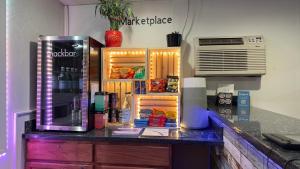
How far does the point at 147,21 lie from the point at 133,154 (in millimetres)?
1489

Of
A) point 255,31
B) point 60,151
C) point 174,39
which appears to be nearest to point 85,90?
point 60,151

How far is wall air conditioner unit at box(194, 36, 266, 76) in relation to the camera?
7.75ft

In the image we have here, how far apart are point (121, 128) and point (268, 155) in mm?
1545

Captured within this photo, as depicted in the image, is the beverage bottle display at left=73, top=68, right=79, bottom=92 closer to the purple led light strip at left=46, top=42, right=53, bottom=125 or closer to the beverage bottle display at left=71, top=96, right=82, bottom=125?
the beverage bottle display at left=71, top=96, right=82, bottom=125

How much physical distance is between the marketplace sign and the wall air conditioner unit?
479mm

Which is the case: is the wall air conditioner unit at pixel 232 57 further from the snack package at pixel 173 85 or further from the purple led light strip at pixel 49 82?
the purple led light strip at pixel 49 82

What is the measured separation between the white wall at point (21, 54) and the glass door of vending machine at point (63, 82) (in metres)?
0.09

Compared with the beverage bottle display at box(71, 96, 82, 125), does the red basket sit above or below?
below

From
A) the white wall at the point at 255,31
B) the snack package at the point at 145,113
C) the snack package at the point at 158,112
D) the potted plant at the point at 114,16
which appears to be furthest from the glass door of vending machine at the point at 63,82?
the white wall at the point at 255,31

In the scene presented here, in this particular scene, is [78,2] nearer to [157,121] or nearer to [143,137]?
[157,121]

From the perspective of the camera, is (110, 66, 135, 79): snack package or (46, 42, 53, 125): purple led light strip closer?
(46, 42, 53, 125): purple led light strip

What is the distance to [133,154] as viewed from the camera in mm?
1899

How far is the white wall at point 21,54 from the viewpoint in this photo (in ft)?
6.27

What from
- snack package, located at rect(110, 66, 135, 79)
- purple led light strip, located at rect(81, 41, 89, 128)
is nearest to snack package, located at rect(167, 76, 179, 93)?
snack package, located at rect(110, 66, 135, 79)
